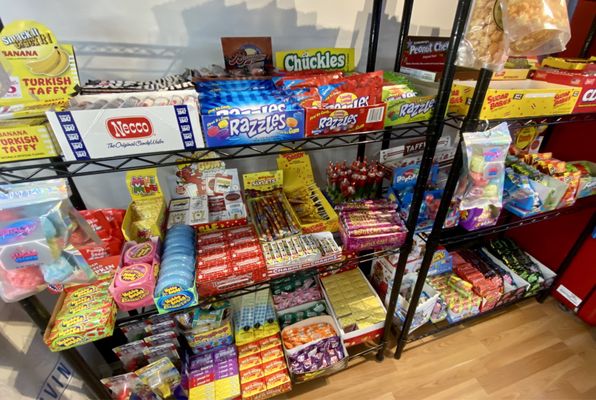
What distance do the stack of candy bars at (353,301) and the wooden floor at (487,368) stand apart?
304 mm

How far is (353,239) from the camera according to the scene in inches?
41.4

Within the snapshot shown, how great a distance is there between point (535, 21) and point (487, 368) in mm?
1543

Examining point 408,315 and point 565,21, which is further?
point 408,315

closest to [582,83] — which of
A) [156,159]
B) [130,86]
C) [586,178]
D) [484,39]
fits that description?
[586,178]

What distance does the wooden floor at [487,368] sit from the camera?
135 cm

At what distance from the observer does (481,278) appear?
1.59 m

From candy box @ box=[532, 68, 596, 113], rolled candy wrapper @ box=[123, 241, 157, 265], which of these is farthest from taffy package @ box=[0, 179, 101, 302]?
candy box @ box=[532, 68, 596, 113]

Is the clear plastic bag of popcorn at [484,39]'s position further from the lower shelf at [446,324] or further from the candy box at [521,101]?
the lower shelf at [446,324]

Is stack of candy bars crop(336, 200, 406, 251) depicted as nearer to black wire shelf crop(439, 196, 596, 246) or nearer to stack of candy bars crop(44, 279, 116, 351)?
black wire shelf crop(439, 196, 596, 246)

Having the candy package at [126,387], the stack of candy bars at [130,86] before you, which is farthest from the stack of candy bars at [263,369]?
the stack of candy bars at [130,86]

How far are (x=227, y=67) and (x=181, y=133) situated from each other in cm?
45

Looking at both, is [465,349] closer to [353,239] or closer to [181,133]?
[353,239]

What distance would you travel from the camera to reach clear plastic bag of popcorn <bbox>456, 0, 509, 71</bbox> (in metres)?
0.72

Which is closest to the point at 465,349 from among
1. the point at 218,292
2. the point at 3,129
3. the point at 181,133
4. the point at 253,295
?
the point at 253,295
